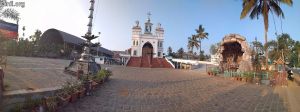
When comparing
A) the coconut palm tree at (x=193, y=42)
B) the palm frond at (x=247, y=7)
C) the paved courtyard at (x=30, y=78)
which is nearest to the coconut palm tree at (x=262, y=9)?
the palm frond at (x=247, y=7)

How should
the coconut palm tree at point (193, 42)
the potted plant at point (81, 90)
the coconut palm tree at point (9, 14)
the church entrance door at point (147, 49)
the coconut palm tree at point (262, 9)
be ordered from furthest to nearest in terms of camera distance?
1. the coconut palm tree at point (193, 42)
2. the church entrance door at point (147, 49)
3. the coconut palm tree at point (262, 9)
4. the potted plant at point (81, 90)
5. the coconut palm tree at point (9, 14)

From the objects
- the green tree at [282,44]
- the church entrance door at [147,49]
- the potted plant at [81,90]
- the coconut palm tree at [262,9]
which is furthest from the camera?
the church entrance door at [147,49]

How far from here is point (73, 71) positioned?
13.7 m

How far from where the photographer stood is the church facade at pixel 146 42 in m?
54.8

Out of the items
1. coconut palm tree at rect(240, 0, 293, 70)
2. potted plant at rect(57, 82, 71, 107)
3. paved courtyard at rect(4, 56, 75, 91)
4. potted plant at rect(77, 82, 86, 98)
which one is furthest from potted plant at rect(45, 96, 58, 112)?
coconut palm tree at rect(240, 0, 293, 70)

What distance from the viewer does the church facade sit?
5481cm

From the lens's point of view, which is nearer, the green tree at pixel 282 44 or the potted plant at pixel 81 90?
the potted plant at pixel 81 90

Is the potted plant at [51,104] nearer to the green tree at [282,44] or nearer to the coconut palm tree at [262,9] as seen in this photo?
the coconut palm tree at [262,9]

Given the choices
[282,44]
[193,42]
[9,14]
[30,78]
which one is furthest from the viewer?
[193,42]

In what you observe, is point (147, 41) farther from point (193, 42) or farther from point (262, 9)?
point (262, 9)

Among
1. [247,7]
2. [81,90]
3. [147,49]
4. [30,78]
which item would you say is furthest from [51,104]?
[147,49]

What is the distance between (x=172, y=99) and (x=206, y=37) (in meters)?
58.7

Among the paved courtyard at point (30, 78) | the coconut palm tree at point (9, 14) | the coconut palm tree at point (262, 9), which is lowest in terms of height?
the paved courtyard at point (30, 78)

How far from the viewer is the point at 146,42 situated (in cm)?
5594
